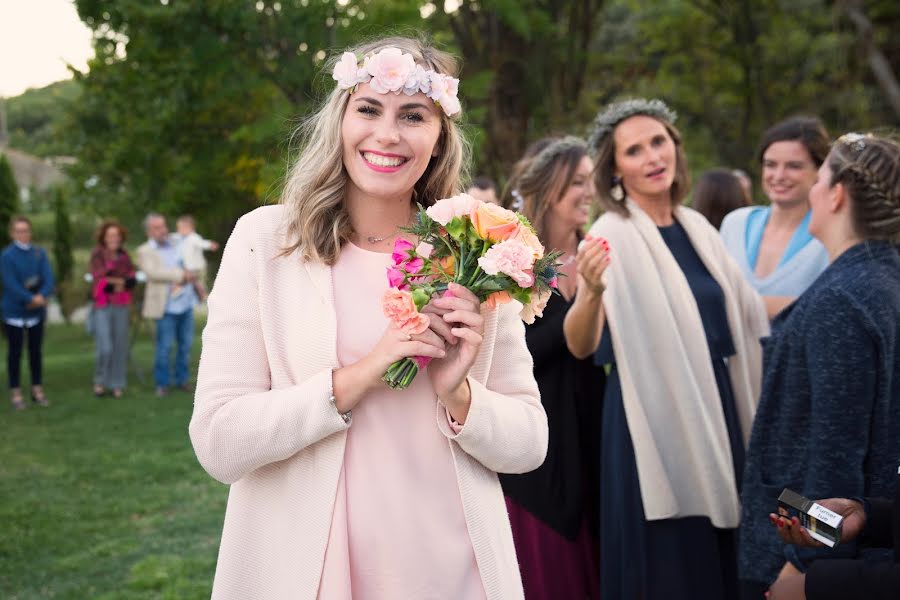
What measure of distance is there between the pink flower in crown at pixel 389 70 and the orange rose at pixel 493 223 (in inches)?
16.3

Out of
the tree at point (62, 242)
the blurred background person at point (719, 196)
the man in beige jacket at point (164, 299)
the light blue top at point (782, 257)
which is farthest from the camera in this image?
the tree at point (62, 242)

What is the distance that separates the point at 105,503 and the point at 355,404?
626 cm

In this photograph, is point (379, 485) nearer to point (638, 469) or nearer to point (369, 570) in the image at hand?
point (369, 570)

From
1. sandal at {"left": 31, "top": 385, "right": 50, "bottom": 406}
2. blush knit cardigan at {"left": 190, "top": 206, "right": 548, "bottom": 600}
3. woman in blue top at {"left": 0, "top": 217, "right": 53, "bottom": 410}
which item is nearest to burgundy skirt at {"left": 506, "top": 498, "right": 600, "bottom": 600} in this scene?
blush knit cardigan at {"left": 190, "top": 206, "right": 548, "bottom": 600}

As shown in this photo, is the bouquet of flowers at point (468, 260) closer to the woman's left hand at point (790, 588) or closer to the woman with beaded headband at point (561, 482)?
the woman's left hand at point (790, 588)

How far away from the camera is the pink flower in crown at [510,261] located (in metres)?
2.32

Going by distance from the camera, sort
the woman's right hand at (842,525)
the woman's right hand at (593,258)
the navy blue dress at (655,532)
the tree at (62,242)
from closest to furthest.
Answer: the woman's right hand at (842,525) → the woman's right hand at (593,258) → the navy blue dress at (655,532) → the tree at (62,242)

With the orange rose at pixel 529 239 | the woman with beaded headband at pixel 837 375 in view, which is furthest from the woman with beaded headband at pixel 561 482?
the orange rose at pixel 529 239

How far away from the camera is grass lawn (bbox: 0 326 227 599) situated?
20.0ft

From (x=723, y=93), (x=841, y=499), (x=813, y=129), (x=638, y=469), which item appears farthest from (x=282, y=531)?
(x=723, y=93)

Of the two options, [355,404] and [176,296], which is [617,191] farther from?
[176,296]

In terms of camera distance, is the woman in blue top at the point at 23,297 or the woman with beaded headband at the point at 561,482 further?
the woman in blue top at the point at 23,297

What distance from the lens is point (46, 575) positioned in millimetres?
6156

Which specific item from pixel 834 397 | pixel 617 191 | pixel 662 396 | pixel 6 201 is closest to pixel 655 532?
pixel 662 396
